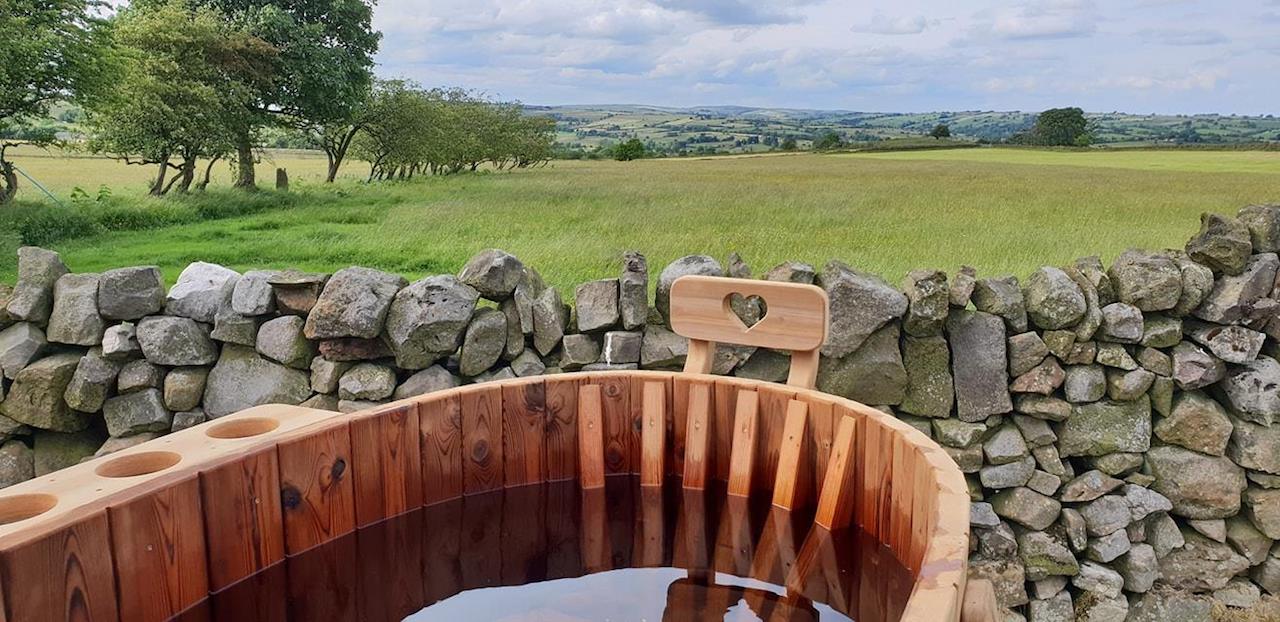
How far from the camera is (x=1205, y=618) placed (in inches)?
143

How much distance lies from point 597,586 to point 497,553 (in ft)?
0.85

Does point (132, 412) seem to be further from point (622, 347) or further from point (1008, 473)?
point (1008, 473)

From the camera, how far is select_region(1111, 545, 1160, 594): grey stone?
11.9 ft

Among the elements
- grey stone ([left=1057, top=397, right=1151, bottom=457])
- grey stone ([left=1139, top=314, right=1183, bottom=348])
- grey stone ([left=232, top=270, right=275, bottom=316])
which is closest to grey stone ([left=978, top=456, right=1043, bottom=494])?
grey stone ([left=1057, top=397, right=1151, bottom=457])

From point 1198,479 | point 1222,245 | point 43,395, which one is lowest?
point 1198,479

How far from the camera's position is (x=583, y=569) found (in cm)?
174

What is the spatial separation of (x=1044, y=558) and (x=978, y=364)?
88 cm

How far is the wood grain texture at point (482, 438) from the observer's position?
6.60 feet

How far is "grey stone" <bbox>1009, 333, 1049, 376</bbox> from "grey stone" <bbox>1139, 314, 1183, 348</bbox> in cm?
46

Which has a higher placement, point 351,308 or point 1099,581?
point 351,308

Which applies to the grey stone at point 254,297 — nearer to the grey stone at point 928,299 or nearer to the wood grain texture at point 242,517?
the wood grain texture at point 242,517

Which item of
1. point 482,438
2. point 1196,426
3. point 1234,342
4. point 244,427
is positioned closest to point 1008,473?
point 1196,426

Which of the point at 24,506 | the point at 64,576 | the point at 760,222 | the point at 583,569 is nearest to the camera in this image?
the point at 64,576

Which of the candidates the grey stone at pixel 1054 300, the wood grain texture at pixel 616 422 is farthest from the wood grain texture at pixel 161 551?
the grey stone at pixel 1054 300
